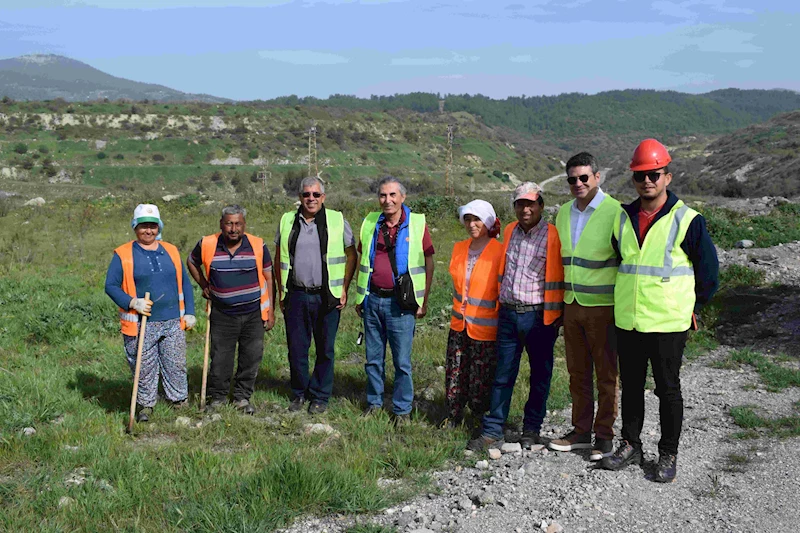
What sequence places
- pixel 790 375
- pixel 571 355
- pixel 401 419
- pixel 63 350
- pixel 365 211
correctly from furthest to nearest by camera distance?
pixel 365 211, pixel 63 350, pixel 790 375, pixel 401 419, pixel 571 355

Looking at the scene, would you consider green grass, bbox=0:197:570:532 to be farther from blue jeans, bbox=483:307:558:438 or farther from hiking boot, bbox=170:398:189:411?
blue jeans, bbox=483:307:558:438

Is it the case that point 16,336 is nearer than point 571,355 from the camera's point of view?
No

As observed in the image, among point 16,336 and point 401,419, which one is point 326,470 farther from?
point 16,336

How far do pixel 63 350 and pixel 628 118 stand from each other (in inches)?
7652

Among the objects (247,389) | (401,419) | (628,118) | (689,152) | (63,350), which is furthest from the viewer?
(628,118)

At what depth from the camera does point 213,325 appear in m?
5.67

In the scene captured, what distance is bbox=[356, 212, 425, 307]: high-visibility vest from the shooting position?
17.0 ft

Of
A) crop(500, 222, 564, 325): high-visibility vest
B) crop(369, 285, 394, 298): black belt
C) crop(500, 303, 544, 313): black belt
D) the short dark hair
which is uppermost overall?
the short dark hair

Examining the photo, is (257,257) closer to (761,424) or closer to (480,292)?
(480,292)

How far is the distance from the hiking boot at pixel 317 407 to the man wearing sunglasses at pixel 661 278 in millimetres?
2662

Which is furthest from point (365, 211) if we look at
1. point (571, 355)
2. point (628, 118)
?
point (628, 118)

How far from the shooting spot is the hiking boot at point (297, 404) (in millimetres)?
5782

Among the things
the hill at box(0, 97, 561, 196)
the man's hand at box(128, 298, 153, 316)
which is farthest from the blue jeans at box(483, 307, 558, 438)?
the hill at box(0, 97, 561, 196)

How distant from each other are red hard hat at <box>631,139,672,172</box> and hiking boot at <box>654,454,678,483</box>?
1824mm
